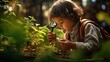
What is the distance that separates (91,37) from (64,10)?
0.43 metres

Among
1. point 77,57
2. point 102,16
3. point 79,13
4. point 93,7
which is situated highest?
point 93,7

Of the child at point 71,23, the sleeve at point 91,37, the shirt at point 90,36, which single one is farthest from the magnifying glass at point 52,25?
the sleeve at point 91,37

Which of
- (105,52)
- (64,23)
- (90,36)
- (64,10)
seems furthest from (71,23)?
(105,52)

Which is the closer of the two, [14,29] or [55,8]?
[14,29]

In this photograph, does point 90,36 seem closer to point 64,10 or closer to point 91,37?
point 91,37

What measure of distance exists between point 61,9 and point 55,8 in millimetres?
56

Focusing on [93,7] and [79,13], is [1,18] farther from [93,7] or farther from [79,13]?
[93,7]

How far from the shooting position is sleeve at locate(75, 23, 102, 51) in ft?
8.38

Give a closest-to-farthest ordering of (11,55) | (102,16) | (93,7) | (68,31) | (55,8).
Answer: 1. (11,55)
2. (102,16)
3. (55,8)
4. (68,31)
5. (93,7)

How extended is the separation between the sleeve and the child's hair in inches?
10.2

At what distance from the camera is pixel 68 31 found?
322 cm

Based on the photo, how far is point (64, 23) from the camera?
3090mm

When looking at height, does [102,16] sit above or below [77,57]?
above

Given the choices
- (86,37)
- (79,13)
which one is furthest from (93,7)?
(86,37)
